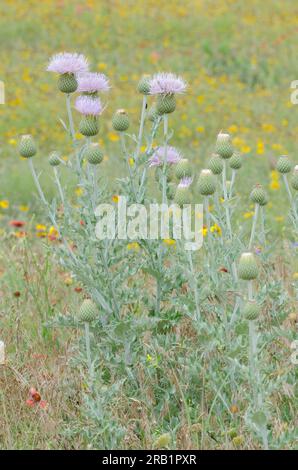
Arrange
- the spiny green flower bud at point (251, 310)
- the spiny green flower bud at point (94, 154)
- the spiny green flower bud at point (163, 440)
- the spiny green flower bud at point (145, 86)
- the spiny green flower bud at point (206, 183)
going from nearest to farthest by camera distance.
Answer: the spiny green flower bud at point (251, 310) < the spiny green flower bud at point (163, 440) < the spiny green flower bud at point (206, 183) < the spiny green flower bud at point (94, 154) < the spiny green flower bud at point (145, 86)

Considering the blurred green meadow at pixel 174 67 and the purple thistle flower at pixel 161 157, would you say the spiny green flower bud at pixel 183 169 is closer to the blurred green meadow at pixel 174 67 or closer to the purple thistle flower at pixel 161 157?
the purple thistle flower at pixel 161 157

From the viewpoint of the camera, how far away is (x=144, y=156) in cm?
312

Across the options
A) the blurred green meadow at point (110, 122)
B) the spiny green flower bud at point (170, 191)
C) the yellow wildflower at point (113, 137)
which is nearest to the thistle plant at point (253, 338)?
the blurred green meadow at point (110, 122)

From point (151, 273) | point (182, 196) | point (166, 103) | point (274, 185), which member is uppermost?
point (274, 185)

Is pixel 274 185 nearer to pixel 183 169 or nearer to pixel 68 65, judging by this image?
pixel 183 169

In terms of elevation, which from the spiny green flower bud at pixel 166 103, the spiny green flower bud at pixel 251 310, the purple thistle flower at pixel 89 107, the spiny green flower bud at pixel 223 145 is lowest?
the spiny green flower bud at pixel 251 310

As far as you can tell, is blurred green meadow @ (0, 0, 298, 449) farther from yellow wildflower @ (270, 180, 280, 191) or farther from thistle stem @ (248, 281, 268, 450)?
thistle stem @ (248, 281, 268, 450)

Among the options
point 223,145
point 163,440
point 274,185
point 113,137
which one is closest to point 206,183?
point 223,145

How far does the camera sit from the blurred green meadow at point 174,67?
7.80m

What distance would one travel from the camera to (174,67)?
977 cm

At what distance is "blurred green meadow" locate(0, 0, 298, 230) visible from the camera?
25.6 feet

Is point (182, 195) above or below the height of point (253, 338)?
above

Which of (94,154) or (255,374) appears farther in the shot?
(94,154)
